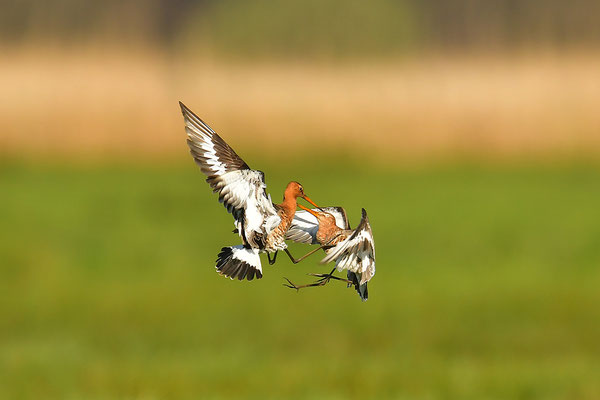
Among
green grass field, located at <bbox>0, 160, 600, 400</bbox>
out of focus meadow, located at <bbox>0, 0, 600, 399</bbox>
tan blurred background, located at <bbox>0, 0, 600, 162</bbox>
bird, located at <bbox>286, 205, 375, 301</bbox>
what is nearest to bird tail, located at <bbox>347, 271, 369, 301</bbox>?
bird, located at <bbox>286, 205, 375, 301</bbox>

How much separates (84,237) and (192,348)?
12.8 metres

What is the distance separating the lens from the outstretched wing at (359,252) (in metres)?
1.85

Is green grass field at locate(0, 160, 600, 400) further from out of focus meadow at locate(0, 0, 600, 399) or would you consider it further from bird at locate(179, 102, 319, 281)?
bird at locate(179, 102, 319, 281)

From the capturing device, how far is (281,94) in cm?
306

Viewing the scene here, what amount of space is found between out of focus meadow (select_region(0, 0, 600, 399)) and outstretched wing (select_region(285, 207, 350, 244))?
5cm

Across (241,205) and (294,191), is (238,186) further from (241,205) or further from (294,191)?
(294,191)

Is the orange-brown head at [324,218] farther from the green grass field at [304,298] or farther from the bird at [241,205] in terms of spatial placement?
the green grass field at [304,298]

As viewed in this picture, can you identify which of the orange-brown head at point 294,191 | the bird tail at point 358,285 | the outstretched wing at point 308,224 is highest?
the orange-brown head at point 294,191

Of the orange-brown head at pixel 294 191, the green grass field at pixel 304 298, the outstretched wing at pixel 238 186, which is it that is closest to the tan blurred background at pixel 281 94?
the orange-brown head at pixel 294 191

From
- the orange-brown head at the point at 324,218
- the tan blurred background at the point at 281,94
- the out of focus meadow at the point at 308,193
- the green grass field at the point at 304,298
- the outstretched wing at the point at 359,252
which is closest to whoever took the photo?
the outstretched wing at the point at 359,252

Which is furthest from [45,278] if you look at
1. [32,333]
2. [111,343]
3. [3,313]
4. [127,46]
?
[127,46]

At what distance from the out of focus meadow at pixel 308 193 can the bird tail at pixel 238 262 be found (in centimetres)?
4

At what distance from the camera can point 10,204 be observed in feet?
140

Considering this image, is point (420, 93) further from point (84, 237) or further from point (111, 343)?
point (84, 237)
